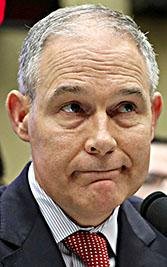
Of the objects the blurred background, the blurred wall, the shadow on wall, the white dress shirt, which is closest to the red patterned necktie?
the white dress shirt

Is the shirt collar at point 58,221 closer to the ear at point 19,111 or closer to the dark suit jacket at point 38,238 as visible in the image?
the dark suit jacket at point 38,238

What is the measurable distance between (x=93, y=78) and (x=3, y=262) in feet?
1.40

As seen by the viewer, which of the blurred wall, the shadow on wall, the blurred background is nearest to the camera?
the shadow on wall

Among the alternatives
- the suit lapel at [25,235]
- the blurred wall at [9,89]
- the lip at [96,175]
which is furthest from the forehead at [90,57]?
the blurred wall at [9,89]

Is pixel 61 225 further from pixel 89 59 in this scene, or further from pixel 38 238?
pixel 89 59

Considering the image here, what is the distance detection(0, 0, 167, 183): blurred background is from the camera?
12.5 feet

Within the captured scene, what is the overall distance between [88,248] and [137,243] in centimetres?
20

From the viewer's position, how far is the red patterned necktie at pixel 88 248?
5.41 feet

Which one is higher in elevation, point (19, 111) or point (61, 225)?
point (19, 111)

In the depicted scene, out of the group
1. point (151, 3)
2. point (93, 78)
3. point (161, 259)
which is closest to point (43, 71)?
point (93, 78)

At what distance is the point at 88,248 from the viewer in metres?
1.66

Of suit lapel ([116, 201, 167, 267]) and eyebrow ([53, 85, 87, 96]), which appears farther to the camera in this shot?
suit lapel ([116, 201, 167, 267])

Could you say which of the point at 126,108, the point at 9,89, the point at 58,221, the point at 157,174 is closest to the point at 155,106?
the point at 126,108

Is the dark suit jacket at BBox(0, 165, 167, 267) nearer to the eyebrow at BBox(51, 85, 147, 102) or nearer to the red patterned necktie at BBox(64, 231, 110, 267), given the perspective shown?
the red patterned necktie at BBox(64, 231, 110, 267)
